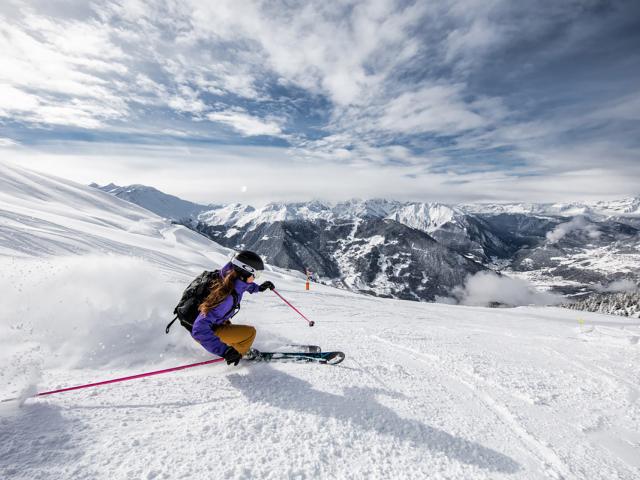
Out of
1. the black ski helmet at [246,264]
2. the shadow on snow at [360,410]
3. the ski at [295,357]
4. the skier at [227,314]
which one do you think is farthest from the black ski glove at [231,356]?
the black ski helmet at [246,264]

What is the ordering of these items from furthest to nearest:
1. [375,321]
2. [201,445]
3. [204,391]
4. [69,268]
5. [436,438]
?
[375,321]
[69,268]
[204,391]
[436,438]
[201,445]

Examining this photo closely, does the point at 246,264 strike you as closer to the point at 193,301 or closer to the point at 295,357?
the point at 193,301

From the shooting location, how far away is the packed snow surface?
3.61 metres

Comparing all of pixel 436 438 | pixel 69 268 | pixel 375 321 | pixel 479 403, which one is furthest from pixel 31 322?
pixel 375 321

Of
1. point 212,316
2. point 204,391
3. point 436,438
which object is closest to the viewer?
point 436,438

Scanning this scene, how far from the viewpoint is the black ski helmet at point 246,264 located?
611 centimetres

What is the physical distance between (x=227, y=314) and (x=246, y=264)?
1005 millimetres

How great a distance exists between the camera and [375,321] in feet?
42.6

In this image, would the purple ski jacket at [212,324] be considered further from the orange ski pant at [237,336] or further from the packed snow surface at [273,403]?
the packed snow surface at [273,403]

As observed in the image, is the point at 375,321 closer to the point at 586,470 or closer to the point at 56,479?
the point at 586,470

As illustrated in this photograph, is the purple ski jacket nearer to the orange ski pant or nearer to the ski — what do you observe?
the orange ski pant

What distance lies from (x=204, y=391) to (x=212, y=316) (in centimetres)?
124

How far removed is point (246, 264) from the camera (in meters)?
6.20

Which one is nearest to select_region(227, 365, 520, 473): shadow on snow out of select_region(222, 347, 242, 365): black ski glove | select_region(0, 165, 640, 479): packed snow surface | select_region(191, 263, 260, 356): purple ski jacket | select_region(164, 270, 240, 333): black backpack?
select_region(0, 165, 640, 479): packed snow surface
